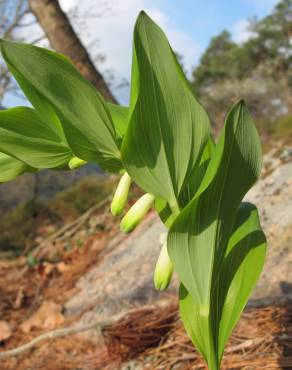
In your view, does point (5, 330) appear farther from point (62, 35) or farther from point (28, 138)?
point (62, 35)

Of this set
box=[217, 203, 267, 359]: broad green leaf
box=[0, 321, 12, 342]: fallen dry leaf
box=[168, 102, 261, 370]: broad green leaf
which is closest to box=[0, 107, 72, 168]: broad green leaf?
box=[168, 102, 261, 370]: broad green leaf

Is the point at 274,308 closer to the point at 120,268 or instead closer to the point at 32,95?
the point at 32,95

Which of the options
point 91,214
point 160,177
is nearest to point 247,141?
→ point 160,177

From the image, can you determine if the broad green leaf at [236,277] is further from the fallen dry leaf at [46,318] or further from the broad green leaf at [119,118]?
the fallen dry leaf at [46,318]

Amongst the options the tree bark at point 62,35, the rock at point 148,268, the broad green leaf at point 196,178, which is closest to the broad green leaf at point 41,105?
the broad green leaf at point 196,178

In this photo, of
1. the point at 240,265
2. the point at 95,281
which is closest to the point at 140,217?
the point at 240,265
